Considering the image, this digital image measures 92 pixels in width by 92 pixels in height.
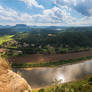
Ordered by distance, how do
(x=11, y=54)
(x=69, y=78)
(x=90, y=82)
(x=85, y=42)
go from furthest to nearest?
1. (x=85, y=42)
2. (x=11, y=54)
3. (x=69, y=78)
4. (x=90, y=82)

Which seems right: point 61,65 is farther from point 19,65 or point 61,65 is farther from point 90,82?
point 19,65

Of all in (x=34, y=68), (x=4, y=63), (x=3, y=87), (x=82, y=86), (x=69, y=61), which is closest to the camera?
(x=3, y=87)

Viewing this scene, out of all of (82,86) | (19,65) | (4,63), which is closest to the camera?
(4,63)

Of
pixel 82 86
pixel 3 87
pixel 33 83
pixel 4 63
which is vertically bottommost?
pixel 33 83

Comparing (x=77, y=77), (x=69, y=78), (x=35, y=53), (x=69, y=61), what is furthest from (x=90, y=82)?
(x=35, y=53)

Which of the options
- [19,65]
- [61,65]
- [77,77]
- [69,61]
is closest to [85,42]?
[69,61]

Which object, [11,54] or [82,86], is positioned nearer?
[82,86]

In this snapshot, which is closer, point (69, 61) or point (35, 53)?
point (69, 61)

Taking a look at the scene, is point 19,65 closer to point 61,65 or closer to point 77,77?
point 61,65

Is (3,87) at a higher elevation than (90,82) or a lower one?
higher
